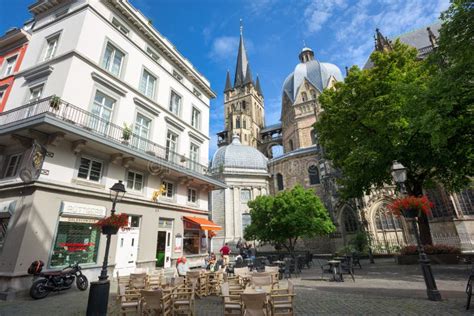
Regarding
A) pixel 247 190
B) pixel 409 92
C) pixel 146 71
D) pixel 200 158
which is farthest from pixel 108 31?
pixel 247 190

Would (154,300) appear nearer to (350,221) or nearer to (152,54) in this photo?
(152,54)

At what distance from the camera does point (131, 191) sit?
44.4 ft

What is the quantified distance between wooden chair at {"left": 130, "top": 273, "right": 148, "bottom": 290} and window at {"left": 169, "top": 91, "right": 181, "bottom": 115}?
1277 cm

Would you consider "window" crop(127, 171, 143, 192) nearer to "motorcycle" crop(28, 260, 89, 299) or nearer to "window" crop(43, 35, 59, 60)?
"motorcycle" crop(28, 260, 89, 299)

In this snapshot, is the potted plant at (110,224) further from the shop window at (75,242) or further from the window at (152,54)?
the window at (152,54)

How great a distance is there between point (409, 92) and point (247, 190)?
1022 inches

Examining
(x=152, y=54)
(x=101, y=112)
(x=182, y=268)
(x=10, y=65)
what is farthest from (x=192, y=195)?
(x=10, y=65)

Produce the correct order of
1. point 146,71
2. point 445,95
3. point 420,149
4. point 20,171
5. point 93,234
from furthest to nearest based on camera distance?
point 146,71
point 420,149
point 93,234
point 20,171
point 445,95

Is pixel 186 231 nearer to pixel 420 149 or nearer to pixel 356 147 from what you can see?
pixel 356 147

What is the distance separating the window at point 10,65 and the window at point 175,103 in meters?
9.65

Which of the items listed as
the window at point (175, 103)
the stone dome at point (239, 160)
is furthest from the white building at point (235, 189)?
the window at point (175, 103)

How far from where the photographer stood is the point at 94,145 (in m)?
11.5

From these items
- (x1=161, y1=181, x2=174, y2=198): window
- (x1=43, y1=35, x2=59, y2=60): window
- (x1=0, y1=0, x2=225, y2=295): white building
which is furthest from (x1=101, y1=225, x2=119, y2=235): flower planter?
(x1=43, y1=35, x2=59, y2=60): window

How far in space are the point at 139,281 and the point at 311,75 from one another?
167 ft
